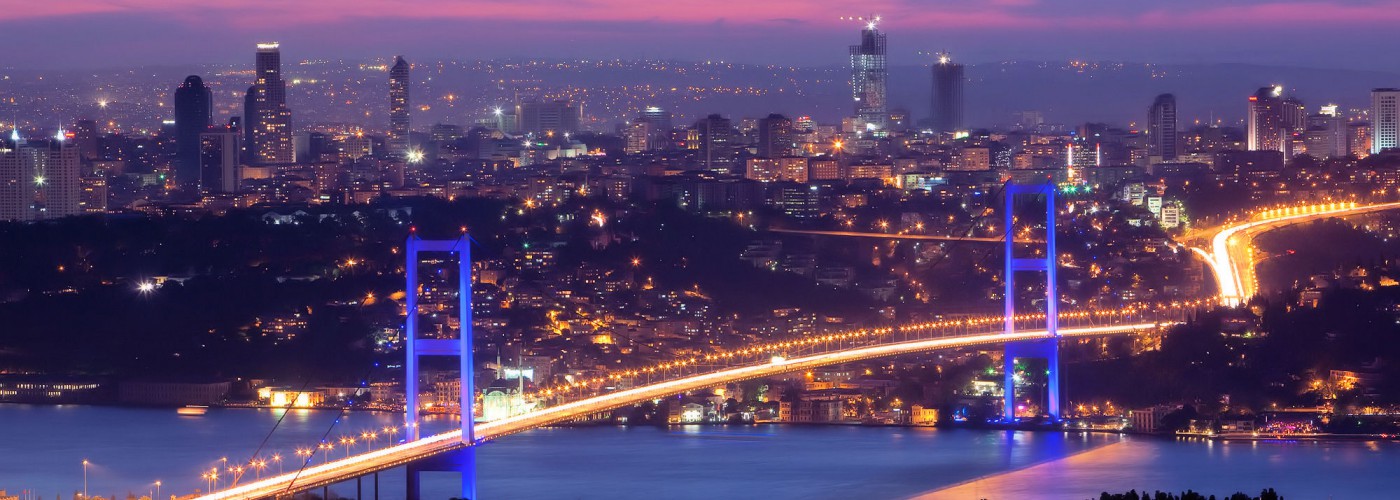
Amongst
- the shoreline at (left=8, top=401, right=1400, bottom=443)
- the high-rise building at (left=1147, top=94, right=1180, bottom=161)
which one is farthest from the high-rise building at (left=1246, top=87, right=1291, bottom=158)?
the shoreline at (left=8, top=401, right=1400, bottom=443)

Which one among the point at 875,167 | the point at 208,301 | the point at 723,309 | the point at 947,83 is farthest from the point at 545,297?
the point at 947,83

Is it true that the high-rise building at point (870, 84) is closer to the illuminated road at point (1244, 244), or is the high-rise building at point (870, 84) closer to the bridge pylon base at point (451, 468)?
the illuminated road at point (1244, 244)

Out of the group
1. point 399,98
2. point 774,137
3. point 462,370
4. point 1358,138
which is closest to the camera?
point 462,370

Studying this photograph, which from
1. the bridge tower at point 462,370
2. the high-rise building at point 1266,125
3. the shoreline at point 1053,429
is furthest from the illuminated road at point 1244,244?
the high-rise building at point 1266,125

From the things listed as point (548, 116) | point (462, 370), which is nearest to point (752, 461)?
point (462, 370)

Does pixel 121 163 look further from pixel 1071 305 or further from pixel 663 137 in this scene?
pixel 1071 305

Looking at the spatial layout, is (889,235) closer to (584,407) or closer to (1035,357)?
(1035,357)
